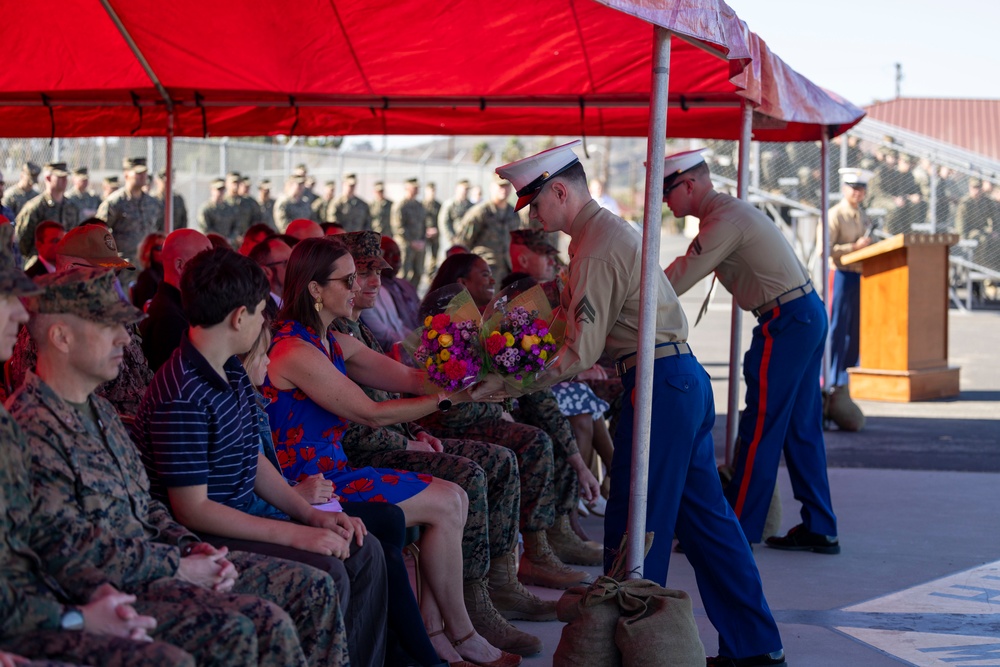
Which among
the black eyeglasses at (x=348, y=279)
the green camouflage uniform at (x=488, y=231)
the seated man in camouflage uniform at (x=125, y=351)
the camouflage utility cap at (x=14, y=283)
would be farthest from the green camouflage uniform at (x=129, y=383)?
the green camouflage uniform at (x=488, y=231)

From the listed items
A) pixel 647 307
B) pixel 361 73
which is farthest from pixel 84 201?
pixel 647 307

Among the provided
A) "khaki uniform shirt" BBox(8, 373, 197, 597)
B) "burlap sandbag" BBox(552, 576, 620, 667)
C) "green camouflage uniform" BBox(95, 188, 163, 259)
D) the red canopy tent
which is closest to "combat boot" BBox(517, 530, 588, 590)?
"burlap sandbag" BBox(552, 576, 620, 667)

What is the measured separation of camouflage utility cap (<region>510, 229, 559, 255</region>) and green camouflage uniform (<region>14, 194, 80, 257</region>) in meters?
9.05

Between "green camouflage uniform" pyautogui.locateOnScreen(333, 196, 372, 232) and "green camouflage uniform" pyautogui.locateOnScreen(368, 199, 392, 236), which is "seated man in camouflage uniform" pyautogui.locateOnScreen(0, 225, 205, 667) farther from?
"green camouflage uniform" pyautogui.locateOnScreen(368, 199, 392, 236)

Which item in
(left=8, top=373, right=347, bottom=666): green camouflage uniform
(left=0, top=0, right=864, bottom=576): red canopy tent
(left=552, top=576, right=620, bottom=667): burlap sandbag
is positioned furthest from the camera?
(left=0, top=0, right=864, bottom=576): red canopy tent

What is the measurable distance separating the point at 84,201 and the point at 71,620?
14754mm

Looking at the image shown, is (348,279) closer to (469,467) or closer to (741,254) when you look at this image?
(469,467)

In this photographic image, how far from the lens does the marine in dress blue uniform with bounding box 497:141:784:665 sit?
4.16m

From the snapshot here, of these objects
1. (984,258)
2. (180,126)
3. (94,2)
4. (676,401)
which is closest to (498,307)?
(676,401)

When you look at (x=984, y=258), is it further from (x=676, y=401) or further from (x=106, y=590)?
(x=106, y=590)

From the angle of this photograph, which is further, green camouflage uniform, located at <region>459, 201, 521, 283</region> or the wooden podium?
green camouflage uniform, located at <region>459, 201, 521, 283</region>

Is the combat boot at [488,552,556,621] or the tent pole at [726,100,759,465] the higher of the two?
the tent pole at [726,100,759,465]

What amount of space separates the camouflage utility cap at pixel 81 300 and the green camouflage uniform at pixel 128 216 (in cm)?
1327

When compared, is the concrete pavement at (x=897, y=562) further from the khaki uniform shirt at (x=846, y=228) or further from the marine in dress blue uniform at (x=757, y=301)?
the khaki uniform shirt at (x=846, y=228)
